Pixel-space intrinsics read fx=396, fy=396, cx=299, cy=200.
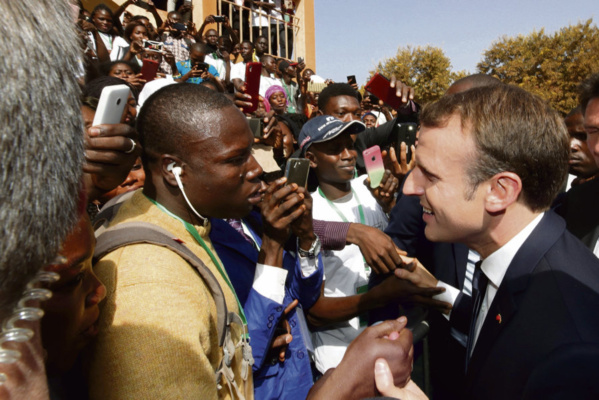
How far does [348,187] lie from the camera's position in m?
3.24

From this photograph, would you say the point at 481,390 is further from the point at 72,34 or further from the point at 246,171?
the point at 72,34

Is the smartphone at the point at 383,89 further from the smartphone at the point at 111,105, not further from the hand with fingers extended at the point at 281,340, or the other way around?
the smartphone at the point at 111,105

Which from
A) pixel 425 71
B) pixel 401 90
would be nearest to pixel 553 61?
pixel 425 71

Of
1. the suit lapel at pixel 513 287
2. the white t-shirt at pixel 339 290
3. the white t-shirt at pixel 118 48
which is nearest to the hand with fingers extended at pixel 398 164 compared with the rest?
the white t-shirt at pixel 339 290

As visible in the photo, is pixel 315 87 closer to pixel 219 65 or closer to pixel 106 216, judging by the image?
pixel 219 65

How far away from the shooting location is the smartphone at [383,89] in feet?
13.4

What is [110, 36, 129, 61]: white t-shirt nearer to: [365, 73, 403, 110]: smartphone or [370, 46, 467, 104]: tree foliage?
[365, 73, 403, 110]: smartphone

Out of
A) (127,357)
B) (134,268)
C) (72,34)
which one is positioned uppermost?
(72,34)

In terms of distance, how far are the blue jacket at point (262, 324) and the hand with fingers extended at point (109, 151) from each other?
581 mm

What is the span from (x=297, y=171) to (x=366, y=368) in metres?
1.17

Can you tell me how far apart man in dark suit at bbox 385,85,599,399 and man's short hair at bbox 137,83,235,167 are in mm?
978

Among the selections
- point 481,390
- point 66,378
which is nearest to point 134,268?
point 66,378

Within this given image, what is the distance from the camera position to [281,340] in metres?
1.96

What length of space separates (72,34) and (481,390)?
1.57 m
